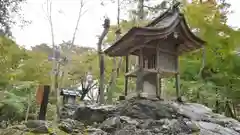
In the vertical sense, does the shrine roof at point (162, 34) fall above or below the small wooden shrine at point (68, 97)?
above

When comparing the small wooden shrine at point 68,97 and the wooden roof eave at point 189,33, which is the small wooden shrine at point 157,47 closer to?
the wooden roof eave at point 189,33

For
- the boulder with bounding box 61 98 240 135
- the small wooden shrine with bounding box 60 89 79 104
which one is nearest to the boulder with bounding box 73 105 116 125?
the boulder with bounding box 61 98 240 135

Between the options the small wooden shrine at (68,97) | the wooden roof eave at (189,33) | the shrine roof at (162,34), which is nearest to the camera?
the shrine roof at (162,34)

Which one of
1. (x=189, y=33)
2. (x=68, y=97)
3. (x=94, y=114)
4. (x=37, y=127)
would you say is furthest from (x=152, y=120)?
(x=68, y=97)

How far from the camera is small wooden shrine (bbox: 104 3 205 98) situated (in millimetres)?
7809

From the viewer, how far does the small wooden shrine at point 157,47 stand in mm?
7809

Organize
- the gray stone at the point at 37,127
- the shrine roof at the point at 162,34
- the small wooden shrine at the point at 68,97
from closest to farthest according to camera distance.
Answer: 1. the gray stone at the point at 37,127
2. the shrine roof at the point at 162,34
3. the small wooden shrine at the point at 68,97

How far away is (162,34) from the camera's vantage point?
784 centimetres

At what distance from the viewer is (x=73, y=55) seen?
20078 millimetres

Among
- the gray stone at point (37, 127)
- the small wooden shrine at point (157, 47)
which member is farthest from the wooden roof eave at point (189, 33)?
the gray stone at point (37, 127)

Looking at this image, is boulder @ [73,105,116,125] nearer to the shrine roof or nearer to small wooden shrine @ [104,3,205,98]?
small wooden shrine @ [104,3,205,98]

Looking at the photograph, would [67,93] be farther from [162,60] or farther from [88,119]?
[162,60]

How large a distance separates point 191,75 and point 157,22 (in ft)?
15.0

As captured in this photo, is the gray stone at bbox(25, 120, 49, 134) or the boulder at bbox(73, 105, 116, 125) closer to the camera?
the gray stone at bbox(25, 120, 49, 134)
